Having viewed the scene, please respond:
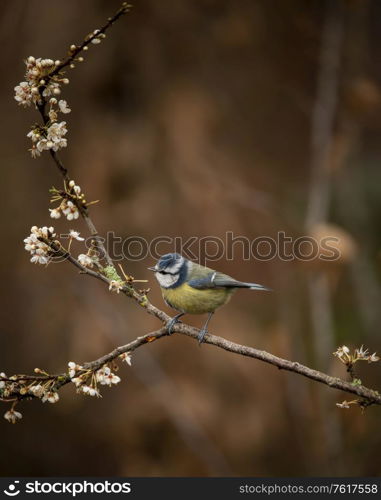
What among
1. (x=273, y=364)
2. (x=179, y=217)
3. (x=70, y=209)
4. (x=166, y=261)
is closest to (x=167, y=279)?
(x=166, y=261)

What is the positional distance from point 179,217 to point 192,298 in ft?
8.08

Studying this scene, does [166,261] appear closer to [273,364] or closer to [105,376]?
[105,376]

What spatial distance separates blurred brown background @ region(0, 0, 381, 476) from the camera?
5.55 meters

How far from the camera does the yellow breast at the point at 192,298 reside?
385 centimetres

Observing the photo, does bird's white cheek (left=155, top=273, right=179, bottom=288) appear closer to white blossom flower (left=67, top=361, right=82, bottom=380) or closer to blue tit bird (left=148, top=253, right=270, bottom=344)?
blue tit bird (left=148, top=253, right=270, bottom=344)

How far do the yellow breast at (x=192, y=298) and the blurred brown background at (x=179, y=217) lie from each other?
5.31 ft

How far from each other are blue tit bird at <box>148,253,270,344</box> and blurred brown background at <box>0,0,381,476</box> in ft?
5.33

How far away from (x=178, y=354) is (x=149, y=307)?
3.62m

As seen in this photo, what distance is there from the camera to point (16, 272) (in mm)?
5723

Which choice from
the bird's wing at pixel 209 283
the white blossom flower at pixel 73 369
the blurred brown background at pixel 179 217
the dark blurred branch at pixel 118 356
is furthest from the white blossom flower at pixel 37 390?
the blurred brown background at pixel 179 217

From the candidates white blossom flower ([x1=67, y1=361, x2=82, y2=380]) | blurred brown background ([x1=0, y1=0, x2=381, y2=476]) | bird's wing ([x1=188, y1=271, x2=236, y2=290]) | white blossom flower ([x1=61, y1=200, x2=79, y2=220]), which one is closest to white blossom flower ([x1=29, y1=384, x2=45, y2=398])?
white blossom flower ([x1=67, y1=361, x2=82, y2=380])

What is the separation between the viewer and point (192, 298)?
12.6ft

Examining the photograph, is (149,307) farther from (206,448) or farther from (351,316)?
(351,316)

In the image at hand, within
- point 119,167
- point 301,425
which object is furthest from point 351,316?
point 119,167
